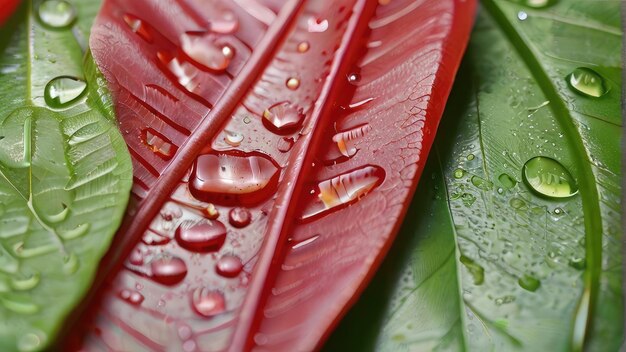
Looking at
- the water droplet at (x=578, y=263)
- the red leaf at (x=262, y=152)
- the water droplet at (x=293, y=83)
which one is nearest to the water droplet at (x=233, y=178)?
the red leaf at (x=262, y=152)

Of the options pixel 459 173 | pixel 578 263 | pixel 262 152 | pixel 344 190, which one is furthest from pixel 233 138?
pixel 578 263

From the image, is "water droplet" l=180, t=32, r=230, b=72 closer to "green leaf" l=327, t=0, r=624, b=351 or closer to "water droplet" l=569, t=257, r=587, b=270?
"green leaf" l=327, t=0, r=624, b=351

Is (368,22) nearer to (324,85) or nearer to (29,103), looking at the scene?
(324,85)

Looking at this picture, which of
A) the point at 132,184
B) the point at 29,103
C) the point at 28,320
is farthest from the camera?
the point at 29,103

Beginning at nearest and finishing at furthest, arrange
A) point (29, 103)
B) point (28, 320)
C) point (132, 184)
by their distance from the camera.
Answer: point (28, 320), point (132, 184), point (29, 103)

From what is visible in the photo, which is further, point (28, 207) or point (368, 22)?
point (368, 22)

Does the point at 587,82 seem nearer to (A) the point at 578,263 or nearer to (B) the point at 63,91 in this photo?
(A) the point at 578,263

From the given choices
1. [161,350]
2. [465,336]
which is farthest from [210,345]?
[465,336]
